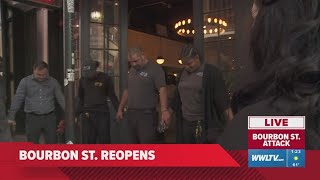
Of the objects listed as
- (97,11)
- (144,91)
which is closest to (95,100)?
(144,91)

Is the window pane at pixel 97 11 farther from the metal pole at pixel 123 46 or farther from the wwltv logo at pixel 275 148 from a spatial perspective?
the wwltv logo at pixel 275 148

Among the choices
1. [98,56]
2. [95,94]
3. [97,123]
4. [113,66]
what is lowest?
[97,123]

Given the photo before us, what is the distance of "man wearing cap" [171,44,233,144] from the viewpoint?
136 inches

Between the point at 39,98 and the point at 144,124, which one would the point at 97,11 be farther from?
the point at 144,124

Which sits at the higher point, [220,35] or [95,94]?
[220,35]

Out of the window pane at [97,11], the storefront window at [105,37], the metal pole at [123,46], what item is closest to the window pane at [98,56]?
the storefront window at [105,37]

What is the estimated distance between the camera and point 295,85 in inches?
37.2

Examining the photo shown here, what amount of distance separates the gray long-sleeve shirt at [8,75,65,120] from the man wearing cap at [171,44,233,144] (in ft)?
4.93

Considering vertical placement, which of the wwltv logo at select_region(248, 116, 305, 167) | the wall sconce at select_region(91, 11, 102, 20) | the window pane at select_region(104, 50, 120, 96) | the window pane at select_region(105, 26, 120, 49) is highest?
the wall sconce at select_region(91, 11, 102, 20)

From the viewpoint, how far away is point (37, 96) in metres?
4.72

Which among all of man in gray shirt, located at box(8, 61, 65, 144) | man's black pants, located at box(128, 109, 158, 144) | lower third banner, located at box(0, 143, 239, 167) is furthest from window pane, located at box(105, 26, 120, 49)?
lower third banner, located at box(0, 143, 239, 167)

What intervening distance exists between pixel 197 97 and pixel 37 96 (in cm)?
188

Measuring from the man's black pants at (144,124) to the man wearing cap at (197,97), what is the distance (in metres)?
0.33

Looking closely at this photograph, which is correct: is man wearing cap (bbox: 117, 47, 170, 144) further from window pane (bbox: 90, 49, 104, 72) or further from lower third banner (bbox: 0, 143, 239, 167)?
lower third banner (bbox: 0, 143, 239, 167)
